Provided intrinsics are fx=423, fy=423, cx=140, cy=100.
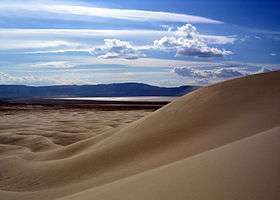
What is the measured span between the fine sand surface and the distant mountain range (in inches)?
6542

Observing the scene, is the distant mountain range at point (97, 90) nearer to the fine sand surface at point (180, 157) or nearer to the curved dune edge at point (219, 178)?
the fine sand surface at point (180, 157)

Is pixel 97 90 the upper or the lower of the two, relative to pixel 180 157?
lower

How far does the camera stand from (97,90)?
191375 millimetres

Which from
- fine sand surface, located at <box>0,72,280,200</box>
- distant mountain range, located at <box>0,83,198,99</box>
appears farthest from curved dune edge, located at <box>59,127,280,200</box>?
distant mountain range, located at <box>0,83,198,99</box>

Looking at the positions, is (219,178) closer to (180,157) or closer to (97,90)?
A: (180,157)

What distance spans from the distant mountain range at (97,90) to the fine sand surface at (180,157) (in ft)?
545

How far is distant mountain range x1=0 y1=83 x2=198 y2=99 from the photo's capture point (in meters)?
178

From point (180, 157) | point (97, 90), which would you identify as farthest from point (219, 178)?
point (97, 90)

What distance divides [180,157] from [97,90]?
612ft

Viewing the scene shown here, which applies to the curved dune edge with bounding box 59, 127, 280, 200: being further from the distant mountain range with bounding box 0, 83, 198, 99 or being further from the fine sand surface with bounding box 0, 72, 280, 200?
the distant mountain range with bounding box 0, 83, 198, 99

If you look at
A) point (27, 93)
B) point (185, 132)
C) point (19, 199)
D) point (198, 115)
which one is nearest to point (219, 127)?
point (185, 132)

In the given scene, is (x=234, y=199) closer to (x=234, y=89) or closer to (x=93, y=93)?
(x=234, y=89)

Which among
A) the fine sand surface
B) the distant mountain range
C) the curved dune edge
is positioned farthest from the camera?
the distant mountain range

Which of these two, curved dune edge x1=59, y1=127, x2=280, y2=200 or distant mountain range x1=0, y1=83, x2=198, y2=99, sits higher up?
curved dune edge x1=59, y1=127, x2=280, y2=200
